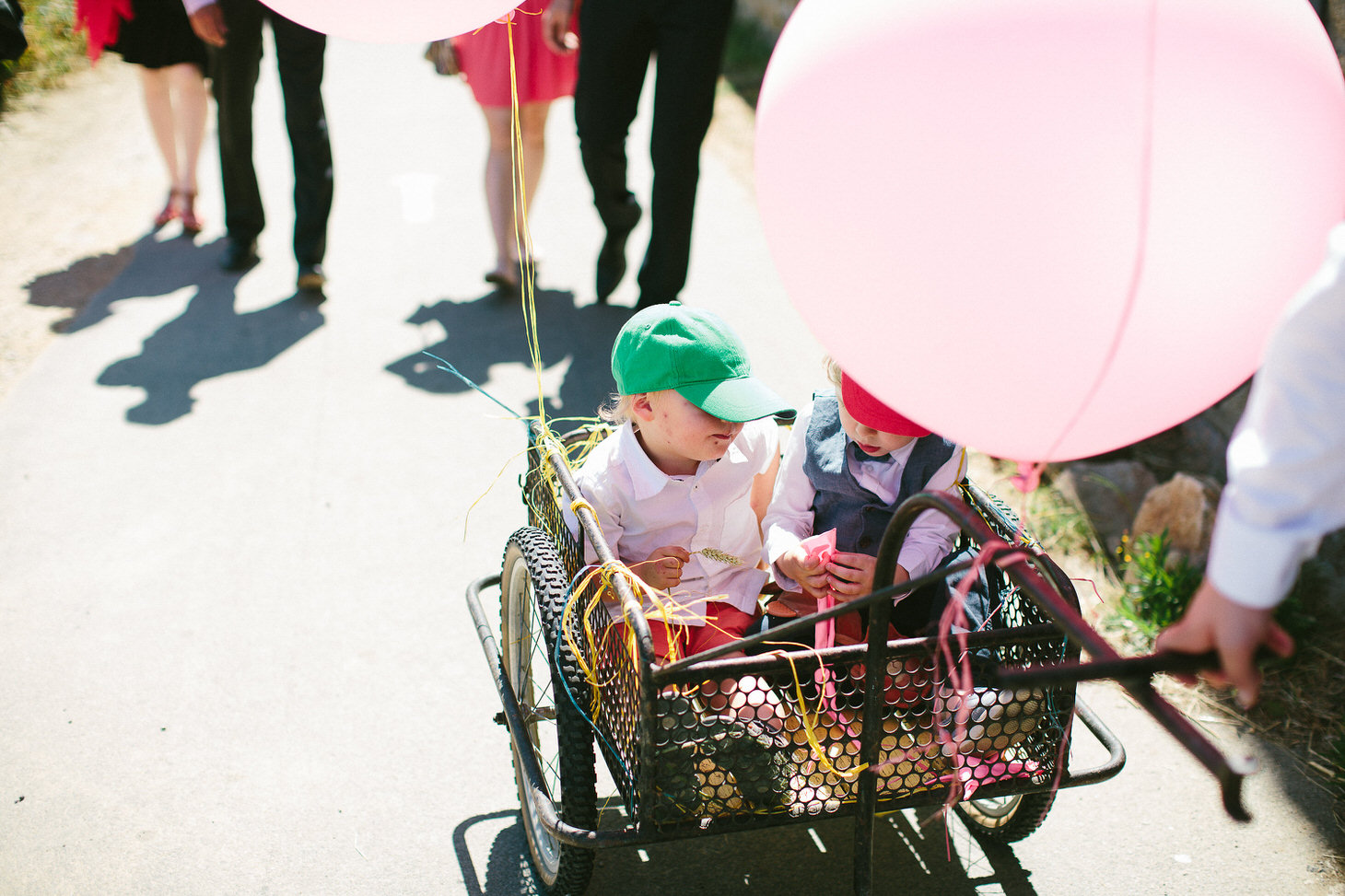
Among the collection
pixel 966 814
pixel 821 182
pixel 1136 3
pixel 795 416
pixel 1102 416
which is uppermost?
pixel 1136 3

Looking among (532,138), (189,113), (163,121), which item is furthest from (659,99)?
(163,121)

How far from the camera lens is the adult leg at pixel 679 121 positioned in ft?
12.9

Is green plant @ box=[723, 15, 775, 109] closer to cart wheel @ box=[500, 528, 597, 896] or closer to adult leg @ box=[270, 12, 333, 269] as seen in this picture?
adult leg @ box=[270, 12, 333, 269]

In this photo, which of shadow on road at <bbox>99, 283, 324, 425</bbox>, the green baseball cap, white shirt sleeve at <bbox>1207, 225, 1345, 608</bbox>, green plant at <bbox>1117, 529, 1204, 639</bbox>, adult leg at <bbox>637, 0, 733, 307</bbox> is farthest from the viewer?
shadow on road at <bbox>99, 283, 324, 425</bbox>

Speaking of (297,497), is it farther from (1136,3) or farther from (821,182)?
(1136,3)

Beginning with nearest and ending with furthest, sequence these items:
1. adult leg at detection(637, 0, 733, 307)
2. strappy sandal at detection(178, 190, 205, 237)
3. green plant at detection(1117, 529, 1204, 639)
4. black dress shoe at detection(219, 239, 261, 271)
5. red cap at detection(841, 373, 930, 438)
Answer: red cap at detection(841, 373, 930, 438) → green plant at detection(1117, 529, 1204, 639) → adult leg at detection(637, 0, 733, 307) → black dress shoe at detection(219, 239, 261, 271) → strappy sandal at detection(178, 190, 205, 237)

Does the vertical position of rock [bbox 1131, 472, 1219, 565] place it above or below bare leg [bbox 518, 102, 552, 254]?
below

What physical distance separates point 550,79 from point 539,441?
2.93 meters

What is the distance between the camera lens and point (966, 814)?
2400 millimetres

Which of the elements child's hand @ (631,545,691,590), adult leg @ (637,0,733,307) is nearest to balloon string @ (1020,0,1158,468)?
child's hand @ (631,545,691,590)

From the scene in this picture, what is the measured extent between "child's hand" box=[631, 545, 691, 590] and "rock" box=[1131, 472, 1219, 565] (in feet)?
5.46

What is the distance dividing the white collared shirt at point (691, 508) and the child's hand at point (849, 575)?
261 mm

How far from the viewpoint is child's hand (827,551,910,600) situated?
202 centimetres

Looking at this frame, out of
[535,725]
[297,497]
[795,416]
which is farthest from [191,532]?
[795,416]
